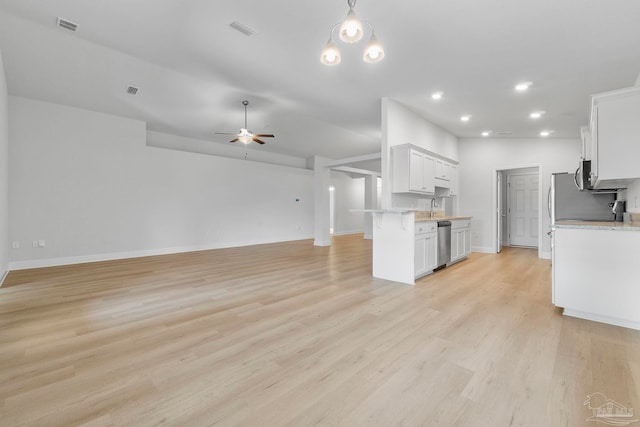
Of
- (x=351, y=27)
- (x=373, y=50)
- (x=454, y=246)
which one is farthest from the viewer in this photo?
(x=454, y=246)

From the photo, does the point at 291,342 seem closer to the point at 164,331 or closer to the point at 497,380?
the point at 164,331

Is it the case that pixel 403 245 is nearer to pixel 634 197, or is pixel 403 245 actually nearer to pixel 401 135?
pixel 401 135

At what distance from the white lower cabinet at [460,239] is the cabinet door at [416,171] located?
1.19m

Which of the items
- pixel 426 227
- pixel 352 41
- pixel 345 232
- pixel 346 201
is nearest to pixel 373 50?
pixel 352 41

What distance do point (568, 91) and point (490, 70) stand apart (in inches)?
56.4

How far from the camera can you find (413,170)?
4680 millimetres

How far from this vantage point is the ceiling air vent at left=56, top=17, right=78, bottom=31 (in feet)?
10.9

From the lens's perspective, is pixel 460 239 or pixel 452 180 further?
pixel 452 180

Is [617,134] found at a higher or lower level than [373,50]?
lower

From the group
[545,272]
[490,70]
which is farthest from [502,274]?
[490,70]

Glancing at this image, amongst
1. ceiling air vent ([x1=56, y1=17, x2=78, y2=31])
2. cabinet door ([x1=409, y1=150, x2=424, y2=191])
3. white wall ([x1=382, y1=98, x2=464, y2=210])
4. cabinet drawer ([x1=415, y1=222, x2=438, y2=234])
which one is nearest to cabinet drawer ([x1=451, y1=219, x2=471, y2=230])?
white wall ([x1=382, y1=98, x2=464, y2=210])

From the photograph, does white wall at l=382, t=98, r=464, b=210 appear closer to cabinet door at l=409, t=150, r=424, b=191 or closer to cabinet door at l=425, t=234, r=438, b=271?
cabinet door at l=409, t=150, r=424, b=191

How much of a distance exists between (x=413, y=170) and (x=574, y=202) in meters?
3.23

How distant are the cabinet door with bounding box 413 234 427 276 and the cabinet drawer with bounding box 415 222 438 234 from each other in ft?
0.26
